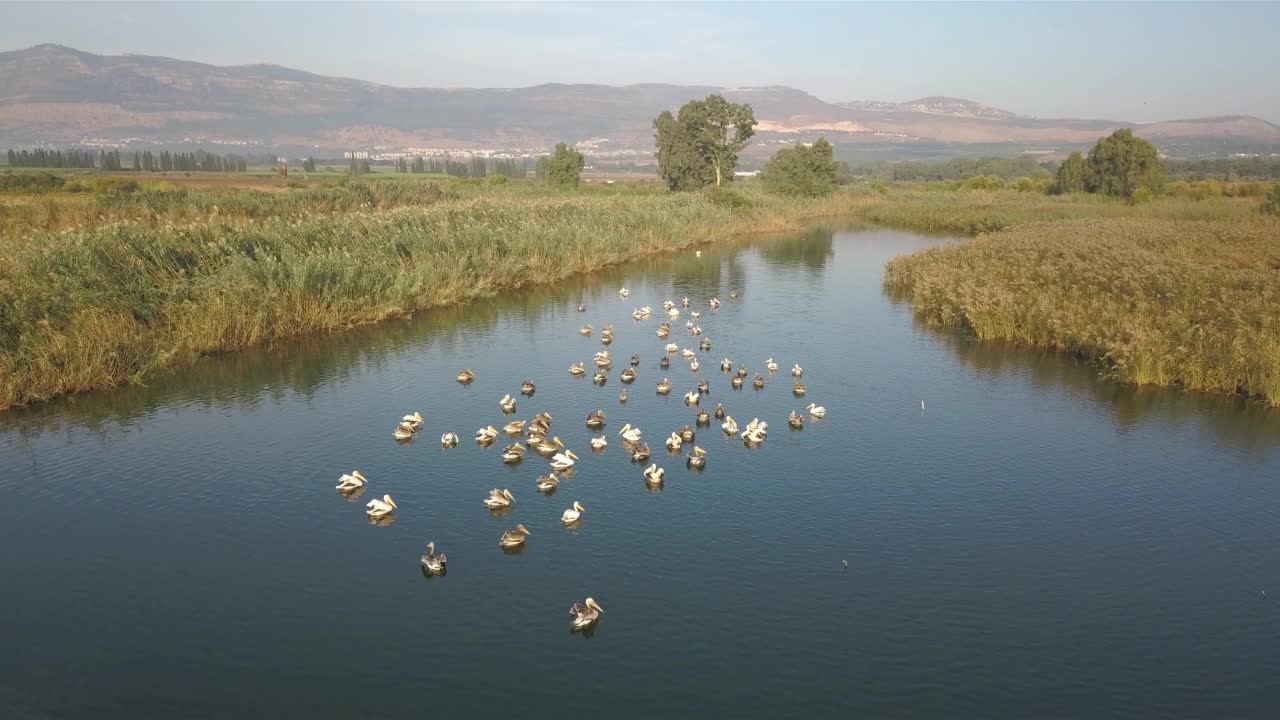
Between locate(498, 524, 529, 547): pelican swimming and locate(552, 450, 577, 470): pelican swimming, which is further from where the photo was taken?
locate(552, 450, 577, 470): pelican swimming

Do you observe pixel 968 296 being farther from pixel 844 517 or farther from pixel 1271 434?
pixel 844 517

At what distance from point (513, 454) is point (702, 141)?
226 ft

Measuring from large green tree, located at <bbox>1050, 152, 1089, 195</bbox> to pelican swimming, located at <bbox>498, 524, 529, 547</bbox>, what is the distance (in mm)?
80865

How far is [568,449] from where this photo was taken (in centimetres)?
1736

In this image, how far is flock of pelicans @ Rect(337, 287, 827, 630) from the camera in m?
13.3

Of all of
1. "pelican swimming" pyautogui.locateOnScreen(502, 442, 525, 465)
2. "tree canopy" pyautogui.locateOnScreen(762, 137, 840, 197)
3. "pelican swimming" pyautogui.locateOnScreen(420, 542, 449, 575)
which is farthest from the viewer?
"tree canopy" pyautogui.locateOnScreen(762, 137, 840, 197)

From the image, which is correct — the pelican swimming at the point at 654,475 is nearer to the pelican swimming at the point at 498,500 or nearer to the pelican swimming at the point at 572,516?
the pelican swimming at the point at 572,516

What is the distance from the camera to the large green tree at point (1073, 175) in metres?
81.6

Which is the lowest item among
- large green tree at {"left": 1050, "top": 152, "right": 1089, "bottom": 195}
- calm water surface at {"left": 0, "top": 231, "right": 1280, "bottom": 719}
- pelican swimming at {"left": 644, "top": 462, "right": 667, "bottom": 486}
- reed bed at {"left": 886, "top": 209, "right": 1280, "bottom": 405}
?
calm water surface at {"left": 0, "top": 231, "right": 1280, "bottom": 719}

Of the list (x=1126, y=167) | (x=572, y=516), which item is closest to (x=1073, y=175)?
(x=1126, y=167)

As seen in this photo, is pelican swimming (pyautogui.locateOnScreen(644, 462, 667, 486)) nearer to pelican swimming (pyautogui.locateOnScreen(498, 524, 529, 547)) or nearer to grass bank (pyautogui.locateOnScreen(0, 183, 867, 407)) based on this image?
pelican swimming (pyautogui.locateOnScreen(498, 524, 529, 547))

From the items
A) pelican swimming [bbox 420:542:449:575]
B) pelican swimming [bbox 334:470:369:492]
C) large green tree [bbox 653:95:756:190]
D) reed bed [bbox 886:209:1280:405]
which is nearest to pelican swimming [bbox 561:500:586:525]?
pelican swimming [bbox 420:542:449:575]

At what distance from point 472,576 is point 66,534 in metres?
6.66

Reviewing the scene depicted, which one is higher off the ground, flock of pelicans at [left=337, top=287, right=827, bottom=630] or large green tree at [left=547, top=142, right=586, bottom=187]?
large green tree at [left=547, top=142, right=586, bottom=187]
